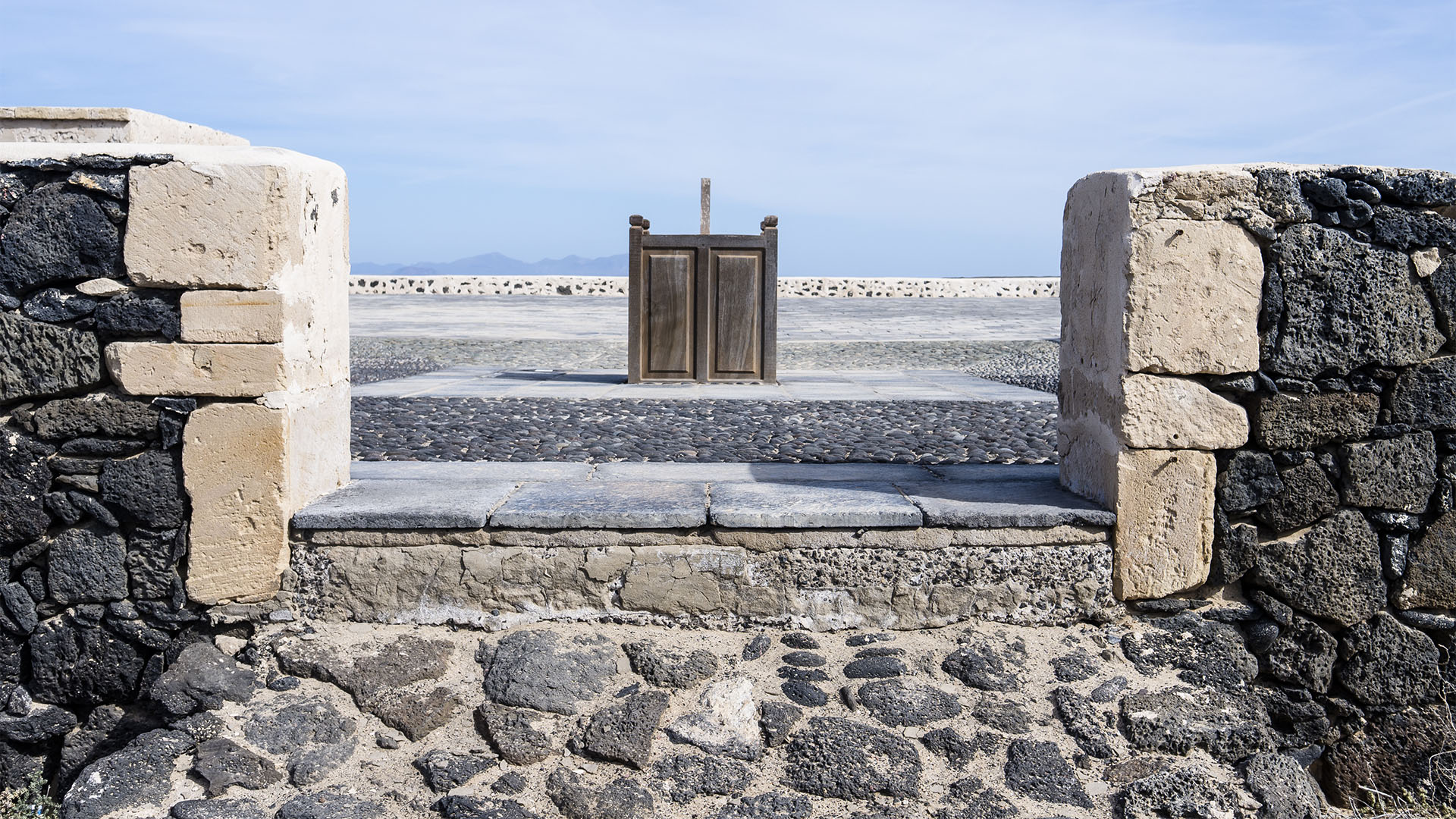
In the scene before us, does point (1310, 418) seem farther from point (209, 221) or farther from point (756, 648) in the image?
point (209, 221)

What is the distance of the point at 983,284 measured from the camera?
32.1m

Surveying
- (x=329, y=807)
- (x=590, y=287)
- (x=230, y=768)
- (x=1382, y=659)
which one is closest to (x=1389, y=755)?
(x=1382, y=659)

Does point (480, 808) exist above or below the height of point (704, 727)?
below

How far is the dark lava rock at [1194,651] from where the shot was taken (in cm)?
317

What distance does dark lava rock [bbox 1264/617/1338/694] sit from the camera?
3307mm

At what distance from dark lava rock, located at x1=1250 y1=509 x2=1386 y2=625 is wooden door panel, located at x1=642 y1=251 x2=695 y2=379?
5620mm

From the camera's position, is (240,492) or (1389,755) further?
(1389,755)

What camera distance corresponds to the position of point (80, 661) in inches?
130

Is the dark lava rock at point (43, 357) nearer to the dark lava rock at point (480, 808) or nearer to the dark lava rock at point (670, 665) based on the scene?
the dark lava rock at point (480, 808)

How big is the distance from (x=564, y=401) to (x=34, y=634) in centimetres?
416

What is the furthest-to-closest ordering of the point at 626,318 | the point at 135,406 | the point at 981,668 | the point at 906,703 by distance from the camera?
the point at 626,318 < the point at 135,406 < the point at 981,668 < the point at 906,703

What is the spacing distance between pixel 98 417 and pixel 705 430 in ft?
10.7

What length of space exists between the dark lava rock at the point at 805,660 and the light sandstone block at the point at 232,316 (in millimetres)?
1827

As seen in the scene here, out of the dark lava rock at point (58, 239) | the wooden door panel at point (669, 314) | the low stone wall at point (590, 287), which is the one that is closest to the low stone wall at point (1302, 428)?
the dark lava rock at point (58, 239)
